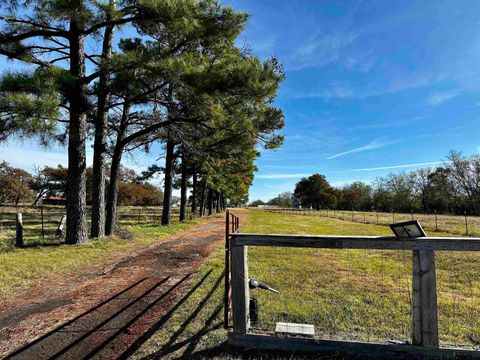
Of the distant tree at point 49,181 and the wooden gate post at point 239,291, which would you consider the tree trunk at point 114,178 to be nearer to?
the wooden gate post at point 239,291

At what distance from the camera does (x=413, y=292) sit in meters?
3.33

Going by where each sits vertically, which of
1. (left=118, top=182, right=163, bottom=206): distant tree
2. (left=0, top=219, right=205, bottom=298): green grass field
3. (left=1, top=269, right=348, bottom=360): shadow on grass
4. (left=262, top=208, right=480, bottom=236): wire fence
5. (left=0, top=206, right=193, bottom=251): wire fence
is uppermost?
(left=118, top=182, right=163, bottom=206): distant tree

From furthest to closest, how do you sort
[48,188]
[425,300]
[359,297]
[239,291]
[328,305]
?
[48,188] → [359,297] → [328,305] → [239,291] → [425,300]

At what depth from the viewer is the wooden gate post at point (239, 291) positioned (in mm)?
3670

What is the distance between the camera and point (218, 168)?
2272 centimetres

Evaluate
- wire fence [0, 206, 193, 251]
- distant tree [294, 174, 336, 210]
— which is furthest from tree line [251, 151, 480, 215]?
wire fence [0, 206, 193, 251]

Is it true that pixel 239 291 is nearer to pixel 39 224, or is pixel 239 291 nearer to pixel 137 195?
pixel 39 224

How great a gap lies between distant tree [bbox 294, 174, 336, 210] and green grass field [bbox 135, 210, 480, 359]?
252ft

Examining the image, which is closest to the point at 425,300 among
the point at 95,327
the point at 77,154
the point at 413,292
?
the point at 413,292

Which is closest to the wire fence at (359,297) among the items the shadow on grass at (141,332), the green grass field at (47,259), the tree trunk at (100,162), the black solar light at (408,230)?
the shadow on grass at (141,332)

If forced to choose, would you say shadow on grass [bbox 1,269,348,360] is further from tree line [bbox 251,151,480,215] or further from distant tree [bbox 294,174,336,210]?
distant tree [bbox 294,174,336,210]

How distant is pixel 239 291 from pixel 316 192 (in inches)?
3322

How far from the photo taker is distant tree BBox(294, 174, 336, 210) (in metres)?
83.9

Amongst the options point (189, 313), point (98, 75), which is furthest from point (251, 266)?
point (98, 75)
